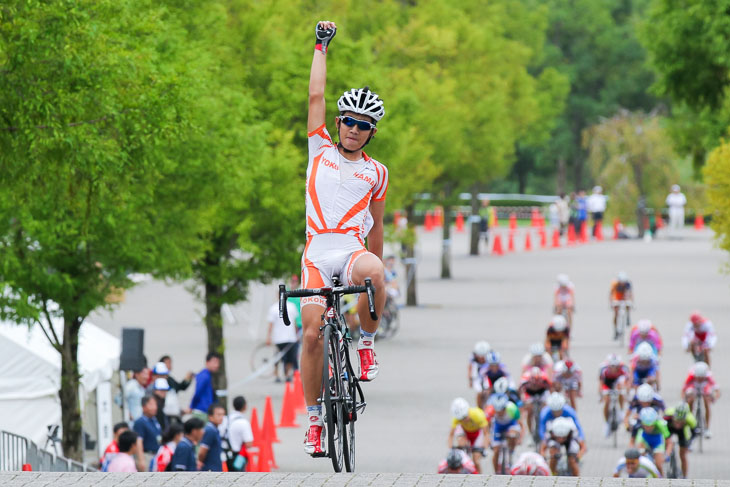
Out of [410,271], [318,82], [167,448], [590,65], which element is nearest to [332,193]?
[318,82]

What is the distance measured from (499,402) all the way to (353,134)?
11635 mm

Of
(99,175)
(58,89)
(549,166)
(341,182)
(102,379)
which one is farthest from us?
(549,166)

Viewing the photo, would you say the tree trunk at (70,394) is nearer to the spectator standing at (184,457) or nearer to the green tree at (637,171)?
the spectator standing at (184,457)

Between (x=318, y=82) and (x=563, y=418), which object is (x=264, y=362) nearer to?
(x=563, y=418)

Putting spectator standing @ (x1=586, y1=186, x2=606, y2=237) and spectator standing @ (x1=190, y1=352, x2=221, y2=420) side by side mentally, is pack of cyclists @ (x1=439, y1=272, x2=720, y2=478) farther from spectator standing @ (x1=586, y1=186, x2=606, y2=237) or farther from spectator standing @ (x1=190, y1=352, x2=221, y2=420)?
spectator standing @ (x1=586, y1=186, x2=606, y2=237)

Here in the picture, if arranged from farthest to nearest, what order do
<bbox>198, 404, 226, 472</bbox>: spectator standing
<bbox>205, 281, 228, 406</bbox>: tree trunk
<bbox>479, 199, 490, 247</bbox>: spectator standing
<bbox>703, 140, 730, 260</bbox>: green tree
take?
<bbox>479, 199, 490, 247</bbox>: spectator standing
<bbox>205, 281, 228, 406</bbox>: tree trunk
<bbox>703, 140, 730, 260</bbox>: green tree
<bbox>198, 404, 226, 472</bbox>: spectator standing

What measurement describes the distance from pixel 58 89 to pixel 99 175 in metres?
1.06

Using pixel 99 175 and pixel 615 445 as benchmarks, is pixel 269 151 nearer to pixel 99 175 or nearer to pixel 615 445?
pixel 615 445

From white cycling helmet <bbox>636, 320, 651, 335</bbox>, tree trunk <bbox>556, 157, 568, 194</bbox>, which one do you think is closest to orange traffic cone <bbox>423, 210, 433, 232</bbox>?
tree trunk <bbox>556, 157, 568, 194</bbox>

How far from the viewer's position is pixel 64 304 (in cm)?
1700

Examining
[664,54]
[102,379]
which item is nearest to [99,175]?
[102,379]

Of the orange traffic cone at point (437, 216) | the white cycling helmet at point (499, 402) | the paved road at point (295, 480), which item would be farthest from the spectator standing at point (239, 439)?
the orange traffic cone at point (437, 216)

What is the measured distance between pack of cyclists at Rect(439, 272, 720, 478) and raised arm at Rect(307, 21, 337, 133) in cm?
817

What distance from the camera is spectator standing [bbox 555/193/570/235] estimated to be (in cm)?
6069
